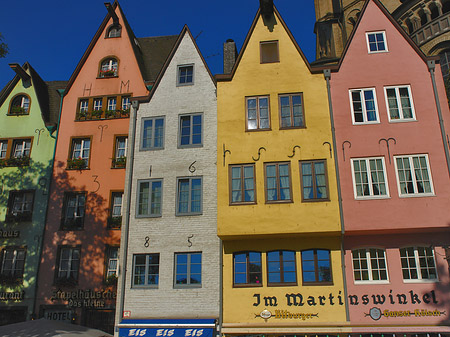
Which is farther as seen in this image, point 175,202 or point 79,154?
point 79,154

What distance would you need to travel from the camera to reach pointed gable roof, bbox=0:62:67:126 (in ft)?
84.5

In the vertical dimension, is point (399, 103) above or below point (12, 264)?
above

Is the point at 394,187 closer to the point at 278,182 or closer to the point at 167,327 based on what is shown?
the point at 278,182

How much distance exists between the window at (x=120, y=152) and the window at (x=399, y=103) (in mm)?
14033

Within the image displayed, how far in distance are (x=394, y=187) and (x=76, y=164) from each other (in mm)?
16736

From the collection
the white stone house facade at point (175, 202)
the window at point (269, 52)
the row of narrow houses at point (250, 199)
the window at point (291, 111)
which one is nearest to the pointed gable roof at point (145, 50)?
the row of narrow houses at point (250, 199)

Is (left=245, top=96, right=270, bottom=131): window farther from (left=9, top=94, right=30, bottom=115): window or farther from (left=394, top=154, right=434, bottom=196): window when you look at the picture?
(left=9, top=94, right=30, bottom=115): window

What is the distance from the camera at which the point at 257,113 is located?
64.7 feet

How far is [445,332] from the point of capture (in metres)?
15.6

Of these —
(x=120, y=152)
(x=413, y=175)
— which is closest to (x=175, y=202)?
(x=120, y=152)

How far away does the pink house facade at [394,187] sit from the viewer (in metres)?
16.6

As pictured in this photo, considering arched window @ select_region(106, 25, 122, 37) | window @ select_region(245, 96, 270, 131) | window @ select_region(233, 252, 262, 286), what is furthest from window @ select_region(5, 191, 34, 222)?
window @ select_region(245, 96, 270, 131)

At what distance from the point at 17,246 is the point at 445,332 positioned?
69.0ft

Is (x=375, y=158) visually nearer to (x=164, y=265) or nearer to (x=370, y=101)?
(x=370, y=101)
